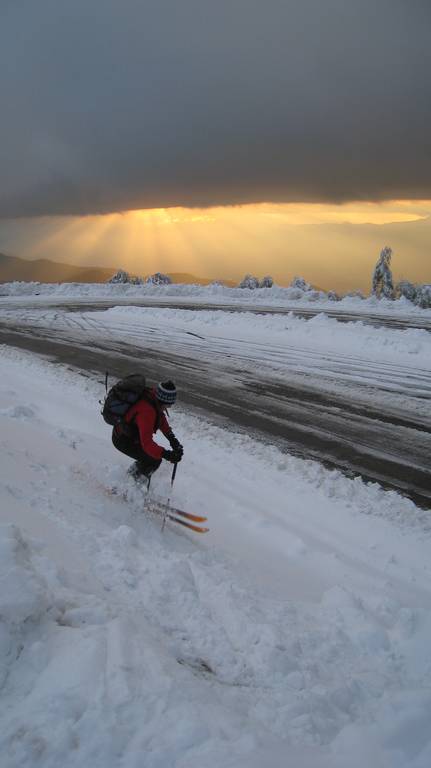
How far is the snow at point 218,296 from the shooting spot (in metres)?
26.5

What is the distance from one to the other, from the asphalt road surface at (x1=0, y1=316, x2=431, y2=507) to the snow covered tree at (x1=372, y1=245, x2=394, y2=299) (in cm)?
2846

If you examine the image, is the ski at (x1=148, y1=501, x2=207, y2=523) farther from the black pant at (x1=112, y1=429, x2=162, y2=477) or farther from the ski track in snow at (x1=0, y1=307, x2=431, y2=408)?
the ski track in snow at (x1=0, y1=307, x2=431, y2=408)

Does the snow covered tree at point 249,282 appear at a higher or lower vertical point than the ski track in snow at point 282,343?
higher

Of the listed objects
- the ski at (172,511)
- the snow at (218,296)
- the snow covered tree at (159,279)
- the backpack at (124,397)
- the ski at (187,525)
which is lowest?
the ski at (187,525)

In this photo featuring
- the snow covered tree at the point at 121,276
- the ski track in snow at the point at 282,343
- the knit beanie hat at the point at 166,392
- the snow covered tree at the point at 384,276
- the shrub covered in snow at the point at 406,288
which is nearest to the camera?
A: the knit beanie hat at the point at 166,392

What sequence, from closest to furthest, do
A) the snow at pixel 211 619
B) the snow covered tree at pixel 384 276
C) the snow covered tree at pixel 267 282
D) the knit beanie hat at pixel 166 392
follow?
the snow at pixel 211 619 < the knit beanie hat at pixel 166 392 < the snow covered tree at pixel 384 276 < the snow covered tree at pixel 267 282

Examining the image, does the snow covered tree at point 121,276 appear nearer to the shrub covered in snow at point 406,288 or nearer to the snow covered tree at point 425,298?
the shrub covered in snow at point 406,288

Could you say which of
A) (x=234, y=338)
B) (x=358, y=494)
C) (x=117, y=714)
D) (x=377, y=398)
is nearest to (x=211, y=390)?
(x=377, y=398)

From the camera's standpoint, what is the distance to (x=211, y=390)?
34.2 feet

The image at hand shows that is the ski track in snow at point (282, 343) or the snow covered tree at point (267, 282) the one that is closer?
the ski track in snow at point (282, 343)

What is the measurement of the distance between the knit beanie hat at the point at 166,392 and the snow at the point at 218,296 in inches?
806

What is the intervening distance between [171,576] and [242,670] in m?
1.00

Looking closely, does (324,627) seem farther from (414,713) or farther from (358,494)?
(358,494)

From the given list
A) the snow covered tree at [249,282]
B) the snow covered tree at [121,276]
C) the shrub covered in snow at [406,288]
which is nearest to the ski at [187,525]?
the shrub covered in snow at [406,288]
